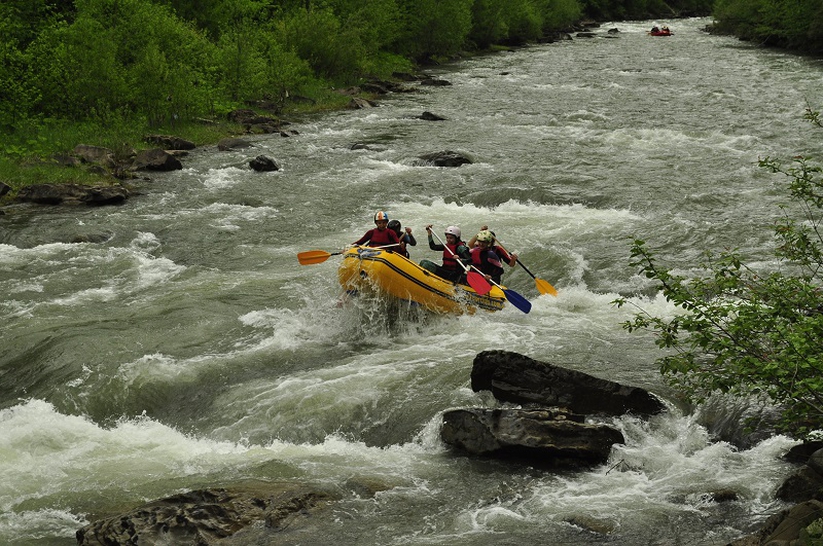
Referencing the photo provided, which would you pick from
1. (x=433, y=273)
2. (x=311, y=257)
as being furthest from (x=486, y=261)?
(x=311, y=257)

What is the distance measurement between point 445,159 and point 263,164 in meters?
5.00

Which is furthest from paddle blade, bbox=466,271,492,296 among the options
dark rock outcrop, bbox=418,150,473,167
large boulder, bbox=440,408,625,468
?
dark rock outcrop, bbox=418,150,473,167

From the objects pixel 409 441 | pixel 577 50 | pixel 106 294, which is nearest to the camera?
pixel 409 441

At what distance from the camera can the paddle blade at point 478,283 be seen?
12875 millimetres

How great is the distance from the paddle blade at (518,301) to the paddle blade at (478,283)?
0.30 metres

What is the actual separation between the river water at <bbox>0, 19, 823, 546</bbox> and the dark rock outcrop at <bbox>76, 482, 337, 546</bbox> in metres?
0.44

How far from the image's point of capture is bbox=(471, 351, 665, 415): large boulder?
9.63m

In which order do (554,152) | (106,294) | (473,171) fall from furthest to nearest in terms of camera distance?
(554,152)
(473,171)
(106,294)

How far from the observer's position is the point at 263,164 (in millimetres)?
22859

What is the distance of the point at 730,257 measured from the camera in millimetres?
7230

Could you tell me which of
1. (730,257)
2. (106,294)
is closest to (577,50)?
(106,294)

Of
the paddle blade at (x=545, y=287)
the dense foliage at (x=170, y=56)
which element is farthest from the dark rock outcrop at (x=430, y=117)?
the paddle blade at (x=545, y=287)

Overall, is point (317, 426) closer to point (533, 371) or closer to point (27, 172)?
point (533, 371)

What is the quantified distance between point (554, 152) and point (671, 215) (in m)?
7.14
